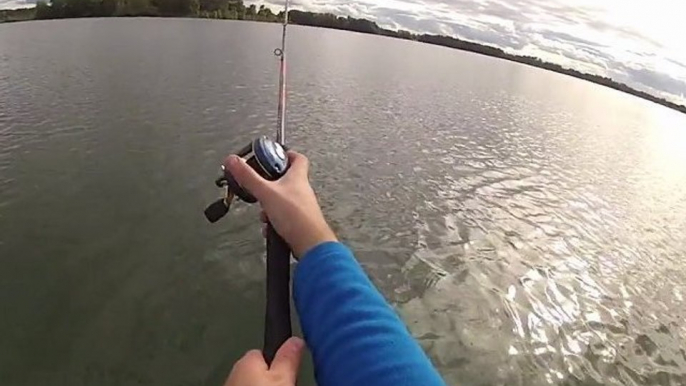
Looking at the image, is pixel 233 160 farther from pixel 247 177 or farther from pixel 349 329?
pixel 349 329

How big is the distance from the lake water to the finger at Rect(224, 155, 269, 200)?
327 centimetres

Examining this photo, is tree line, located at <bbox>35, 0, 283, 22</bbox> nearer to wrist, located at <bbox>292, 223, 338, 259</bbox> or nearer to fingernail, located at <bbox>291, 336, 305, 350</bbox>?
wrist, located at <bbox>292, 223, 338, 259</bbox>

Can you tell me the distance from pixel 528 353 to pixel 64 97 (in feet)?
32.9

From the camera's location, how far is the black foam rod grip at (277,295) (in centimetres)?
98

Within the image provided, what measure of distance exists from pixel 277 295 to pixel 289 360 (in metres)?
0.26

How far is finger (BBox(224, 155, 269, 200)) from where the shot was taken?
1.05 m

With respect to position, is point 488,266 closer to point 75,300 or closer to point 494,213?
point 494,213

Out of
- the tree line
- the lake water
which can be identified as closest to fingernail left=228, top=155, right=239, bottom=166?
the lake water

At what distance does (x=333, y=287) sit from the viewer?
0.83 meters

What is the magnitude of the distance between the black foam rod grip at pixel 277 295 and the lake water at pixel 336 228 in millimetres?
3270

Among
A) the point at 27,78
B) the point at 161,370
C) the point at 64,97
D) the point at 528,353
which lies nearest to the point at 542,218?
the point at 528,353

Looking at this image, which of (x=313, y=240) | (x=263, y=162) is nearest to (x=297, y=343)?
(x=313, y=240)

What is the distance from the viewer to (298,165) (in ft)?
3.83

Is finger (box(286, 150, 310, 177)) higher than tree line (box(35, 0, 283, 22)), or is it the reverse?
finger (box(286, 150, 310, 177))
